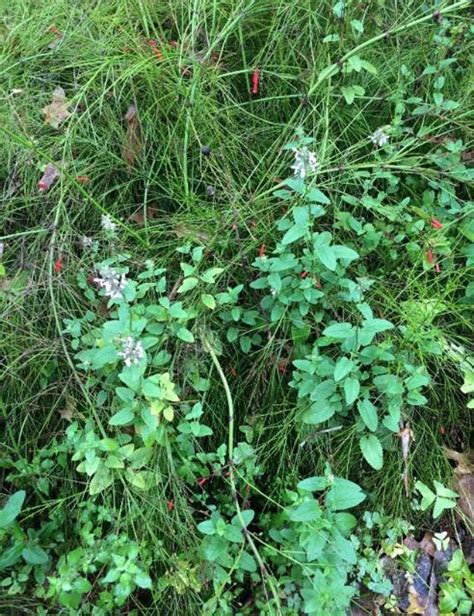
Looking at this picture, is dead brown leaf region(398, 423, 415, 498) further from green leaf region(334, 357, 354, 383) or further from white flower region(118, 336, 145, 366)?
white flower region(118, 336, 145, 366)

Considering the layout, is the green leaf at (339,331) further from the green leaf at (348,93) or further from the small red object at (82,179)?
the small red object at (82,179)

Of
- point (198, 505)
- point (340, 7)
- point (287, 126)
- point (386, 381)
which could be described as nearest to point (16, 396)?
point (198, 505)

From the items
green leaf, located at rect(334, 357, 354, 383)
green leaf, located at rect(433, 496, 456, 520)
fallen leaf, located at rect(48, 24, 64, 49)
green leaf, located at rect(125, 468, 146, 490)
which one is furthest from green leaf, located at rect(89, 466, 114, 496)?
fallen leaf, located at rect(48, 24, 64, 49)

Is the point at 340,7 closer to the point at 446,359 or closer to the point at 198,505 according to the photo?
the point at 446,359

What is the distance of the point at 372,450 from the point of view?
136cm

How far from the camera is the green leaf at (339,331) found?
135cm

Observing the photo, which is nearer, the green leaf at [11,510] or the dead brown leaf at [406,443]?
the green leaf at [11,510]

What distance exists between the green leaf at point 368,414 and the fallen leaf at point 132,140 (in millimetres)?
1059

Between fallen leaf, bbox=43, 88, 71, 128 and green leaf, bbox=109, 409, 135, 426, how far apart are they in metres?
1.07

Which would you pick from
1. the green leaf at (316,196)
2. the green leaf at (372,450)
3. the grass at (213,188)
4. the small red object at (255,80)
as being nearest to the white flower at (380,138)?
the grass at (213,188)

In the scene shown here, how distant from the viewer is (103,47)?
6.31 feet

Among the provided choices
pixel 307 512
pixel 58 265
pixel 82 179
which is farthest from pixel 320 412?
pixel 82 179

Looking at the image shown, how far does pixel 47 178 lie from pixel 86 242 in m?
0.38

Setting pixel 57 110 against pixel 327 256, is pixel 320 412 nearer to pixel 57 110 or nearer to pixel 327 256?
pixel 327 256
